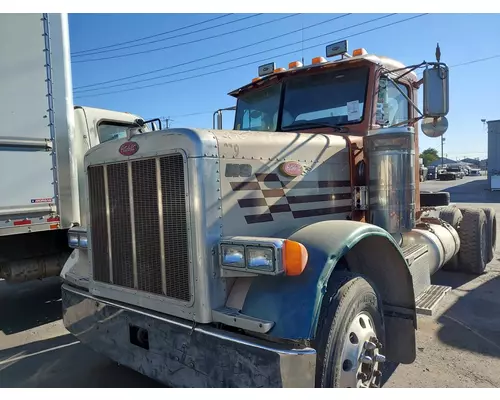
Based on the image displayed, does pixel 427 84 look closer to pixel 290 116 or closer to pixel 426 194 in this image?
pixel 290 116

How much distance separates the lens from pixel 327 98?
3.72 m

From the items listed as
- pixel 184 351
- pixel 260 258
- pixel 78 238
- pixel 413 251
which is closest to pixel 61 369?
pixel 78 238

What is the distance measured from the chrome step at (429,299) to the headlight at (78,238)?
2.79 meters

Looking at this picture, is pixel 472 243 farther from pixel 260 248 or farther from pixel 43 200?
pixel 43 200

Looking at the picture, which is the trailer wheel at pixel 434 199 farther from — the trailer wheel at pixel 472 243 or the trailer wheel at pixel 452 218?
the trailer wheel at pixel 472 243

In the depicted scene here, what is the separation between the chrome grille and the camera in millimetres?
2381

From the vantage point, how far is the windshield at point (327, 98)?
3.64 m

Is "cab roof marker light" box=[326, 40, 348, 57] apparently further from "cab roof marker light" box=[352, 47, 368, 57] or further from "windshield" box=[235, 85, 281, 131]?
"windshield" box=[235, 85, 281, 131]

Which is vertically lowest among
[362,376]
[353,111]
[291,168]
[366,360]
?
[362,376]

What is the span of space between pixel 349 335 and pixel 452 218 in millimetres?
4401

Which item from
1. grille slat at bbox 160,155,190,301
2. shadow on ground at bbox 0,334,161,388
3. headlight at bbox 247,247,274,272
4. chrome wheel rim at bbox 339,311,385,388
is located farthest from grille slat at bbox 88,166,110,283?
chrome wheel rim at bbox 339,311,385,388

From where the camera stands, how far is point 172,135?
237cm

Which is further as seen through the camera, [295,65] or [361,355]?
[295,65]

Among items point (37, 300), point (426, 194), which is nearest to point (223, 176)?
point (426, 194)
